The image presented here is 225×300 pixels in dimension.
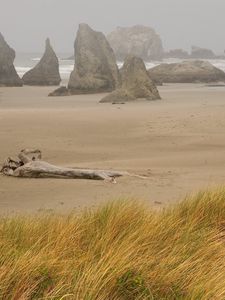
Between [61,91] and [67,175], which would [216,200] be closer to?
[67,175]

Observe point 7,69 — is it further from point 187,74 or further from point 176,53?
point 176,53

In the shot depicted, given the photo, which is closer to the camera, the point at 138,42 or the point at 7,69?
the point at 7,69

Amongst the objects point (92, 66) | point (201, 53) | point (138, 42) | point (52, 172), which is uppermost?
point (138, 42)

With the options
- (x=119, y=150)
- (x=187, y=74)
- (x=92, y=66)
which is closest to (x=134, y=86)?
(x=92, y=66)

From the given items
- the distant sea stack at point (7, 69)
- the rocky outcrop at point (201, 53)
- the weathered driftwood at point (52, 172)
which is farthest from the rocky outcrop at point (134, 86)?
the rocky outcrop at point (201, 53)

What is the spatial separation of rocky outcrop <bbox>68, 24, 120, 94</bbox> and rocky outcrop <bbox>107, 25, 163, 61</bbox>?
79174 millimetres

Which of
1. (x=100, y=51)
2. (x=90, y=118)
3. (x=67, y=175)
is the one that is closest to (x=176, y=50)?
(x=100, y=51)

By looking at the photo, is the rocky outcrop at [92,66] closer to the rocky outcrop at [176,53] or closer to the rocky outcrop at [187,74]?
the rocky outcrop at [187,74]

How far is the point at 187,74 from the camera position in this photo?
143 ft

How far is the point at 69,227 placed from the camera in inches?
162

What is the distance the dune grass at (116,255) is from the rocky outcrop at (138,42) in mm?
109924

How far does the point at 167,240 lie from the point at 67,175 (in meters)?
3.93

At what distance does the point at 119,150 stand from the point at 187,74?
109ft

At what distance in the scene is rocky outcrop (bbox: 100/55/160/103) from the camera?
23.5 m
